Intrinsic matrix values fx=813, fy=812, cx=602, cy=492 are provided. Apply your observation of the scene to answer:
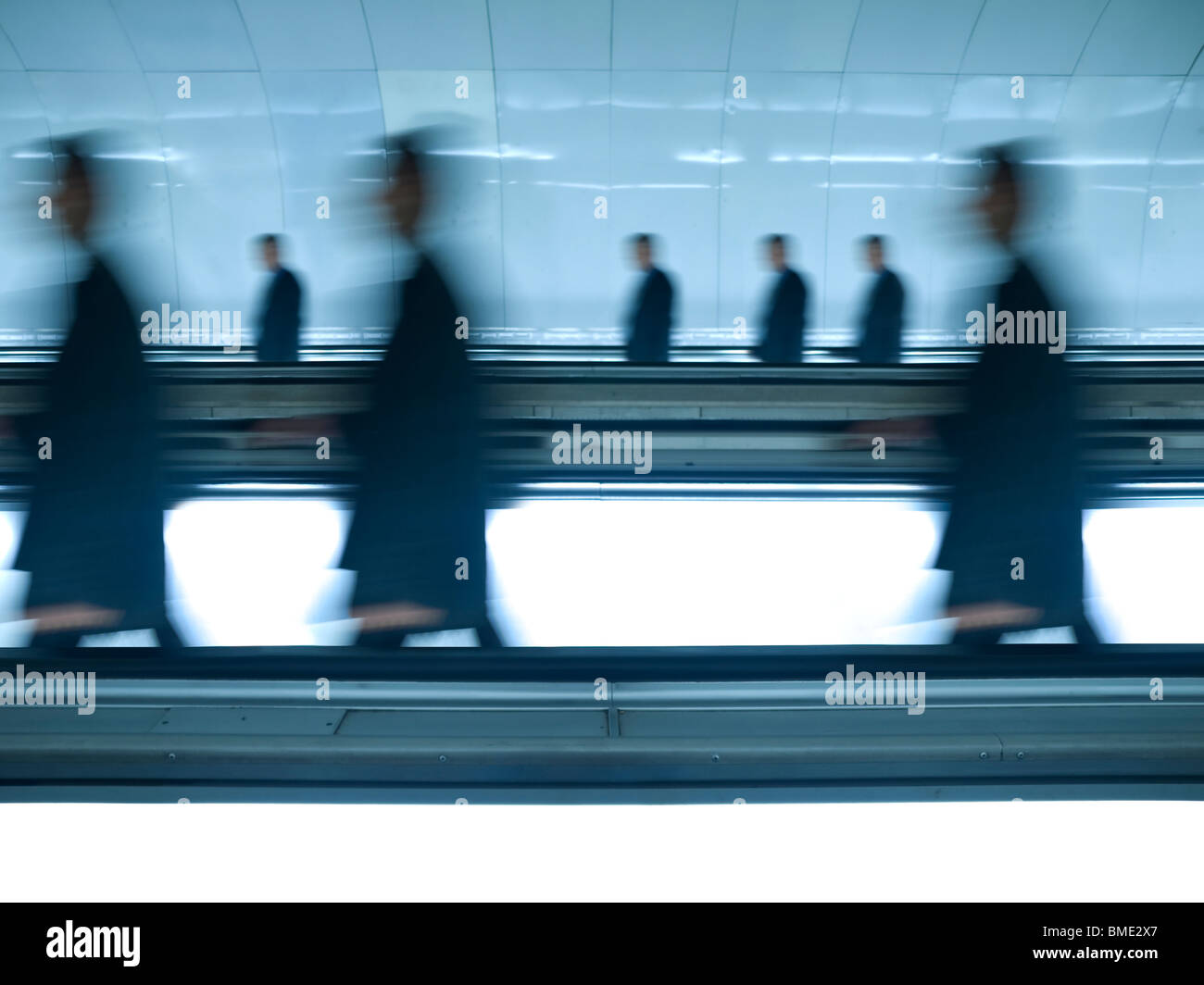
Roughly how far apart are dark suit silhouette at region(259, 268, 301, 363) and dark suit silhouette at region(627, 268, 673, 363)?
8.93 feet

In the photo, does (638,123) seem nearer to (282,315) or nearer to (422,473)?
(282,315)

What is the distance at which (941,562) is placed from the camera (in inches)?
113

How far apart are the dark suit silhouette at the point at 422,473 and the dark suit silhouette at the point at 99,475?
696mm

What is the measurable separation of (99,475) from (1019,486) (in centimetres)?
310

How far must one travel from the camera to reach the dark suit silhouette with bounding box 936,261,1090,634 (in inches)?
106

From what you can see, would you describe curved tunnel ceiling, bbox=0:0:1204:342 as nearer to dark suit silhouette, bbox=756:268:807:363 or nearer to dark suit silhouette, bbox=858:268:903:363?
dark suit silhouette, bbox=756:268:807:363

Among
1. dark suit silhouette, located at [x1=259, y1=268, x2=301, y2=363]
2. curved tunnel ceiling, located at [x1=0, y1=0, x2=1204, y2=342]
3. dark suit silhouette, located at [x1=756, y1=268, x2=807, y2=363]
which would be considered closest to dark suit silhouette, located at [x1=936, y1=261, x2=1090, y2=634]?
dark suit silhouette, located at [x1=259, y1=268, x2=301, y2=363]

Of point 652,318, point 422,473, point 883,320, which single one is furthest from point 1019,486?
point 652,318

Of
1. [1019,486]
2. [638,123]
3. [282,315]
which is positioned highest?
[638,123]

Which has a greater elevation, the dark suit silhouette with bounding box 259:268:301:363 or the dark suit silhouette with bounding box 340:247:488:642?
the dark suit silhouette with bounding box 259:268:301:363

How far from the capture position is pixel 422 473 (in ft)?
9.02

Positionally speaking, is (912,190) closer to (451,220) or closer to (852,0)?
(852,0)

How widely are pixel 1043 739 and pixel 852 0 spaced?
945 cm
